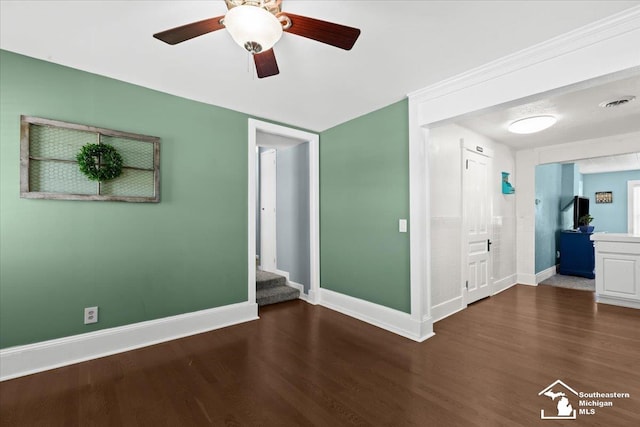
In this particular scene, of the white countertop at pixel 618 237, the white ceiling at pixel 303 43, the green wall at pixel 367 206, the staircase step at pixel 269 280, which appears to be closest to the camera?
the white ceiling at pixel 303 43

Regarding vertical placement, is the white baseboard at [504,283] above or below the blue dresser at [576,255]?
below

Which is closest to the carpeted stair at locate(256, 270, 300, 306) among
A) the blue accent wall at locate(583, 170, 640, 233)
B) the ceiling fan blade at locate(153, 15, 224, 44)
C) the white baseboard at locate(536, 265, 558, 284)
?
the ceiling fan blade at locate(153, 15, 224, 44)

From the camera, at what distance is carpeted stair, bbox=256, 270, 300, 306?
391 centimetres

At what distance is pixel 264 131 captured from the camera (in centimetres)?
363

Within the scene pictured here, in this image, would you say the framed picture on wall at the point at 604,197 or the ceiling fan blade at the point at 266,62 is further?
the framed picture on wall at the point at 604,197

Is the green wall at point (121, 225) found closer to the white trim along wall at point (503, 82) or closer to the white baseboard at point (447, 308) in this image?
the white trim along wall at point (503, 82)

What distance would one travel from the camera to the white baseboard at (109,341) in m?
2.14

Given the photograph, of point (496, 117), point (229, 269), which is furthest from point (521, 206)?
point (229, 269)

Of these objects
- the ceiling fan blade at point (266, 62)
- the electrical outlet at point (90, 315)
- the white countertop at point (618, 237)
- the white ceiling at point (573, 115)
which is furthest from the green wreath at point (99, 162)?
the white countertop at point (618, 237)

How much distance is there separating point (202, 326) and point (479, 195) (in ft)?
13.9

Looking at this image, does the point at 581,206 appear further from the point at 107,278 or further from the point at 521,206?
the point at 107,278

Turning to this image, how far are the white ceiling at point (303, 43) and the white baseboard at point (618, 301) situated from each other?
156 inches

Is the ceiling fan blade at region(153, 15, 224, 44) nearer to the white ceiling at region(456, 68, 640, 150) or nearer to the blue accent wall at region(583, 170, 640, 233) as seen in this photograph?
the white ceiling at region(456, 68, 640, 150)

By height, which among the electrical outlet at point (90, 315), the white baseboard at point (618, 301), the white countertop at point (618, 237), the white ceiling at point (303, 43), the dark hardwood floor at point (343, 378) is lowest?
the dark hardwood floor at point (343, 378)
